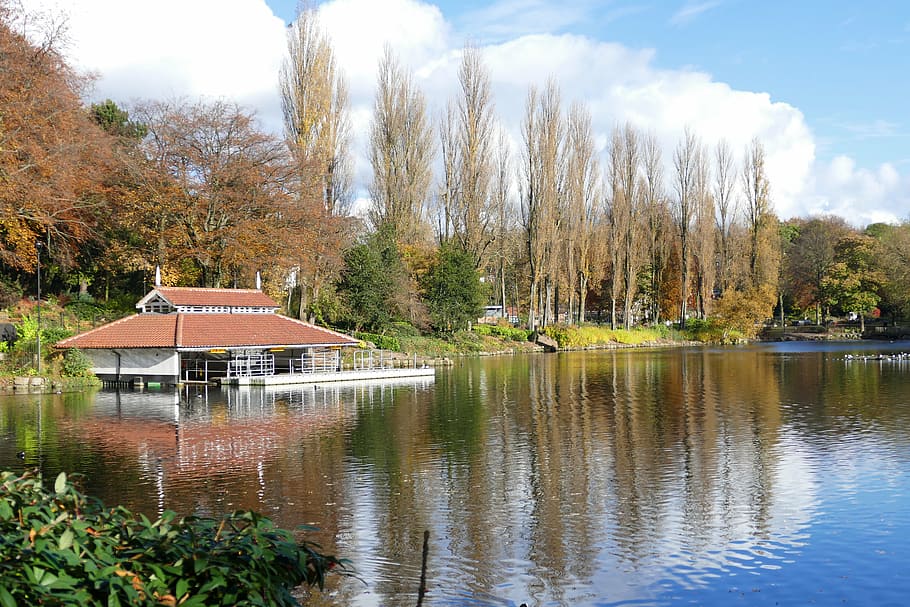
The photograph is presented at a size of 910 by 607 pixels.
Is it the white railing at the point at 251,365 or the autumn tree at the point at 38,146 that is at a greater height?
the autumn tree at the point at 38,146

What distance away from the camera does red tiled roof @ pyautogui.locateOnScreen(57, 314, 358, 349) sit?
26.9 m

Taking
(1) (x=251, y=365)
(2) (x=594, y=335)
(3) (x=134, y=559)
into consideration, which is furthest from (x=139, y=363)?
(2) (x=594, y=335)

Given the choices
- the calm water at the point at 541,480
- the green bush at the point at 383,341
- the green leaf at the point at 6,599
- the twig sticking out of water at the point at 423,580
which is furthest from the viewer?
the green bush at the point at 383,341

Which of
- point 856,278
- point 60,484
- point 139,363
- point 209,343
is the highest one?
point 856,278

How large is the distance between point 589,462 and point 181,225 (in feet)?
77.5

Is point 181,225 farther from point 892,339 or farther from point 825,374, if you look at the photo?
point 892,339

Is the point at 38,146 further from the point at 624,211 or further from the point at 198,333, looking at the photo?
the point at 624,211

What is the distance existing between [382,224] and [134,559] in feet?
130

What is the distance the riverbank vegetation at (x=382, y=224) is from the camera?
31531 millimetres

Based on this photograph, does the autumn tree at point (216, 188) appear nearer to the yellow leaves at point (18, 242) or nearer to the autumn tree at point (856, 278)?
the yellow leaves at point (18, 242)

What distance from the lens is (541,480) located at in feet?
40.8

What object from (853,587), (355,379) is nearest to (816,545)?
(853,587)

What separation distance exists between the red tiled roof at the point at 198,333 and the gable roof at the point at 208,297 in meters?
0.48

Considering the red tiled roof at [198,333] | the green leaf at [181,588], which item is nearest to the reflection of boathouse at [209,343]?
the red tiled roof at [198,333]
